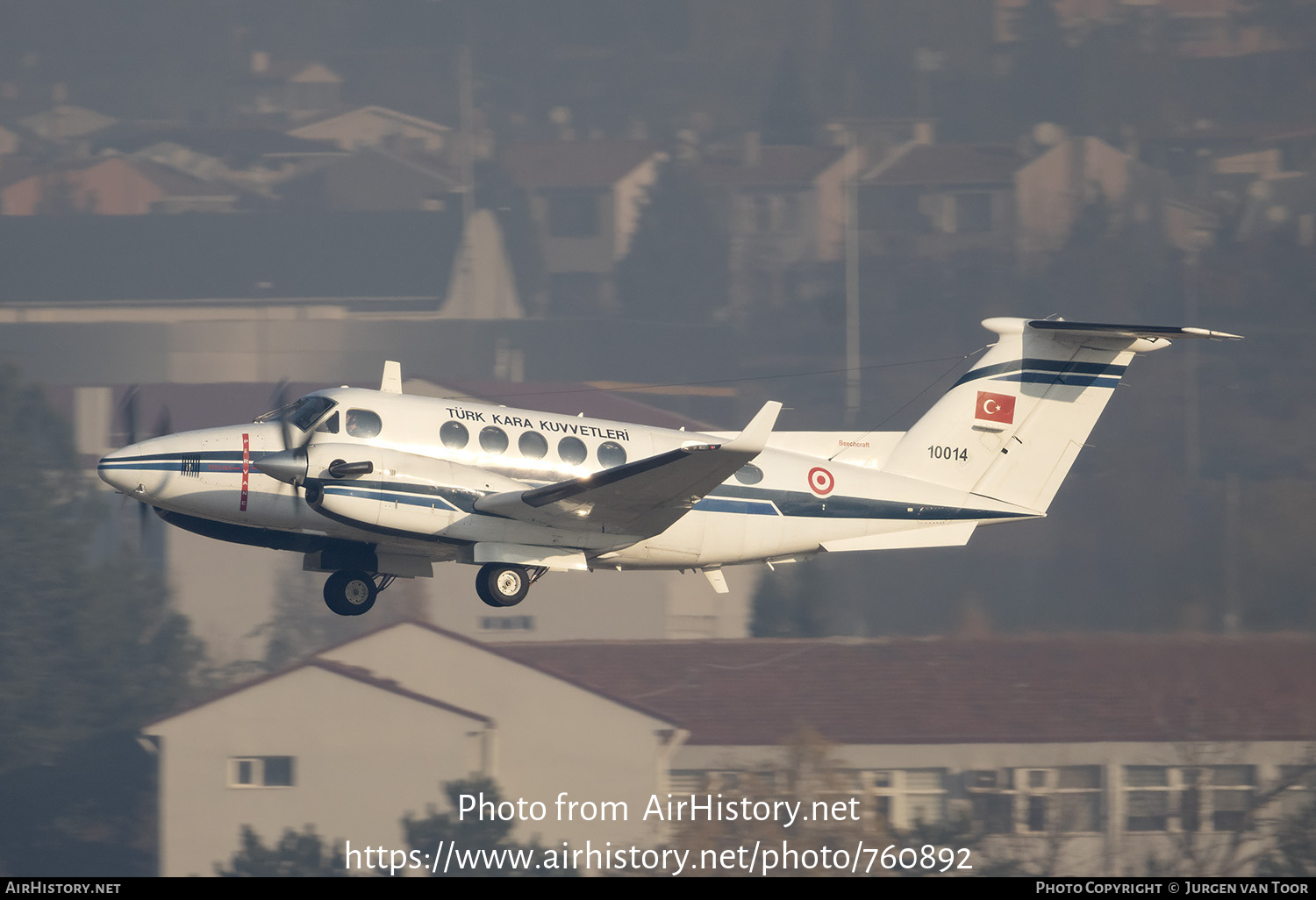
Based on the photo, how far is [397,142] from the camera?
495 ft

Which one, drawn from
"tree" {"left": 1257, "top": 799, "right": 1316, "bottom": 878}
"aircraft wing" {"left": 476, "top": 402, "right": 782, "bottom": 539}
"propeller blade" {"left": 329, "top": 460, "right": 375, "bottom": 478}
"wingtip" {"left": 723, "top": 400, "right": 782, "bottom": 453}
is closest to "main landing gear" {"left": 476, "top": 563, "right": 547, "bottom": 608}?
"aircraft wing" {"left": 476, "top": 402, "right": 782, "bottom": 539}

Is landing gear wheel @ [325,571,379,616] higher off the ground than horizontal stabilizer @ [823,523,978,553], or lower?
lower

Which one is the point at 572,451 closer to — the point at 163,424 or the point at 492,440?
the point at 492,440

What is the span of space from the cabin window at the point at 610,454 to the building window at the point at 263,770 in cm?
2535

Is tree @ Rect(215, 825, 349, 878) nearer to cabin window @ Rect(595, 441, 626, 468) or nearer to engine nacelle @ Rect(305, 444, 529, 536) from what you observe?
engine nacelle @ Rect(305, 444, 529, 536)

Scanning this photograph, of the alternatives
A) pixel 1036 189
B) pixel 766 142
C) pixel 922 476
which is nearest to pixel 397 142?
pixel 766 142

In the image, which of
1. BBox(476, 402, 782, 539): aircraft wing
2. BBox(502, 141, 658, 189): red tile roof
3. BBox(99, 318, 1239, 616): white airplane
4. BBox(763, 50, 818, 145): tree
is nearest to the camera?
BBox(476, 402, 782, 539): aircraft wing

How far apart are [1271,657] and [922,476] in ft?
72.4

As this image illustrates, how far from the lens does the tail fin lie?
889 inches

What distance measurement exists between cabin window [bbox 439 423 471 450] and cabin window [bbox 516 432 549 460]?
69cm

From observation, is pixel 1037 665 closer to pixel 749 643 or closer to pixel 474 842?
pixel 749 643

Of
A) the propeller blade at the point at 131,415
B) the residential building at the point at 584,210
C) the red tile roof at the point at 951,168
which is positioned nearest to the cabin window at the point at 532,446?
the propeller blade at the point at 131,415

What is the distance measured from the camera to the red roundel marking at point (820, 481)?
70.4 ft

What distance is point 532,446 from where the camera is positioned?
20219 mm
